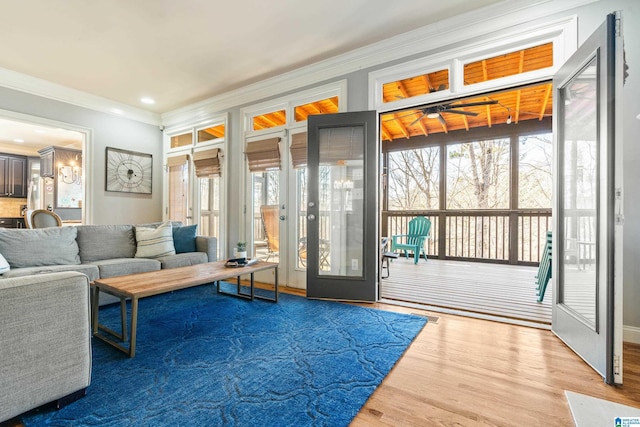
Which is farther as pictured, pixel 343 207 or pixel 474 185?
pixel 474 185

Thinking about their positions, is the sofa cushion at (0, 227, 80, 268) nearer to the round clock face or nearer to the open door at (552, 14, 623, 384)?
the round clock face

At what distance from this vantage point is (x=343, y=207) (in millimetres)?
3473

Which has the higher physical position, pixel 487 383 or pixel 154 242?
pixel 154 242

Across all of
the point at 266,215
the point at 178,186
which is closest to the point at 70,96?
the point at 178,186

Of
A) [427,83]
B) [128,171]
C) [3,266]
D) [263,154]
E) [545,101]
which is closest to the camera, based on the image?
[3,266]

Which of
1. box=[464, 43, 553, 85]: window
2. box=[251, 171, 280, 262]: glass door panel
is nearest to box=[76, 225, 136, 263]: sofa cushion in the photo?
box=[251, 171, 280, 262]: glass door panel

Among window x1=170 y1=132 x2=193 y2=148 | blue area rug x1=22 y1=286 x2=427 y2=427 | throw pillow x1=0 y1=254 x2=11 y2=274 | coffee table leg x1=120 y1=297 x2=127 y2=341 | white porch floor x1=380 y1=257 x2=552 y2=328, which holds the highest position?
window x1=170 y1=132 x2=193 y2=148

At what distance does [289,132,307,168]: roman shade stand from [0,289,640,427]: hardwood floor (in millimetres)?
2421

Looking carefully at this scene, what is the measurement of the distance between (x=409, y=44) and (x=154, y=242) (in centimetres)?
375

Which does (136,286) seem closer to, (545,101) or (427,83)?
(427,83)

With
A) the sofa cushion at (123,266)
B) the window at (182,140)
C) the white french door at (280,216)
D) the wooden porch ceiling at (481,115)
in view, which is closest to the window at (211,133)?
the window at (182,140)

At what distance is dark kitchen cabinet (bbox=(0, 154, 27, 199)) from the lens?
6.66m

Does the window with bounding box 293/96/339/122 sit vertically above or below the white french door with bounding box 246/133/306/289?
above

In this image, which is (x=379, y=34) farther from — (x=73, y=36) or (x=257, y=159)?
(x=73, y=36)
